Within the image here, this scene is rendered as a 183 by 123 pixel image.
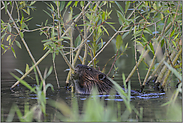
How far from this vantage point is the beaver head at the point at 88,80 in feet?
15.3

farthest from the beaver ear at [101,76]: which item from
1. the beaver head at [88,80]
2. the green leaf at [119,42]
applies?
the green leaf at [119,42]

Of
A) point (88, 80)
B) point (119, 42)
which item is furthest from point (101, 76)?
point (119, 42)

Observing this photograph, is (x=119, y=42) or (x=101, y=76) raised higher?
(x=119, y=42)

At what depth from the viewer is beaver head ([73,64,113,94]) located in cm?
466

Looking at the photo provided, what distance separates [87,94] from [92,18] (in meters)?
1.32

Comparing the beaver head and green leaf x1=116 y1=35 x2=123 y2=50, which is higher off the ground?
green leaf x1=116 y1=35 x2=123 y2=50

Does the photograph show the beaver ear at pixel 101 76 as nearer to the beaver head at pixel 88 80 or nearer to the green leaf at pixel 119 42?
the beaver head at pixel 88 80

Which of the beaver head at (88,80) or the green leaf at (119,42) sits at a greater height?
the green leaf at (119,42)

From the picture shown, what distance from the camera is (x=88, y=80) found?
4.70m

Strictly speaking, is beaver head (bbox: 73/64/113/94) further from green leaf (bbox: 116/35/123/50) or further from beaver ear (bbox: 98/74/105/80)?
green leaf (bbox: 116/35/123/50)

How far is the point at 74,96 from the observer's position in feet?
14.7

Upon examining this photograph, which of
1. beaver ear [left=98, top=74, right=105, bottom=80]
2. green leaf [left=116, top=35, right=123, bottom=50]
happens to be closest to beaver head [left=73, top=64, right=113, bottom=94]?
beaver ear [left=98, top=74, right=105, bottom=80]

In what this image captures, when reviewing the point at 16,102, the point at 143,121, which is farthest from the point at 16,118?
the point at 143,121

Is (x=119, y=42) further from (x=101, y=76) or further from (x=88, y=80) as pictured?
(x=88, y=80)
